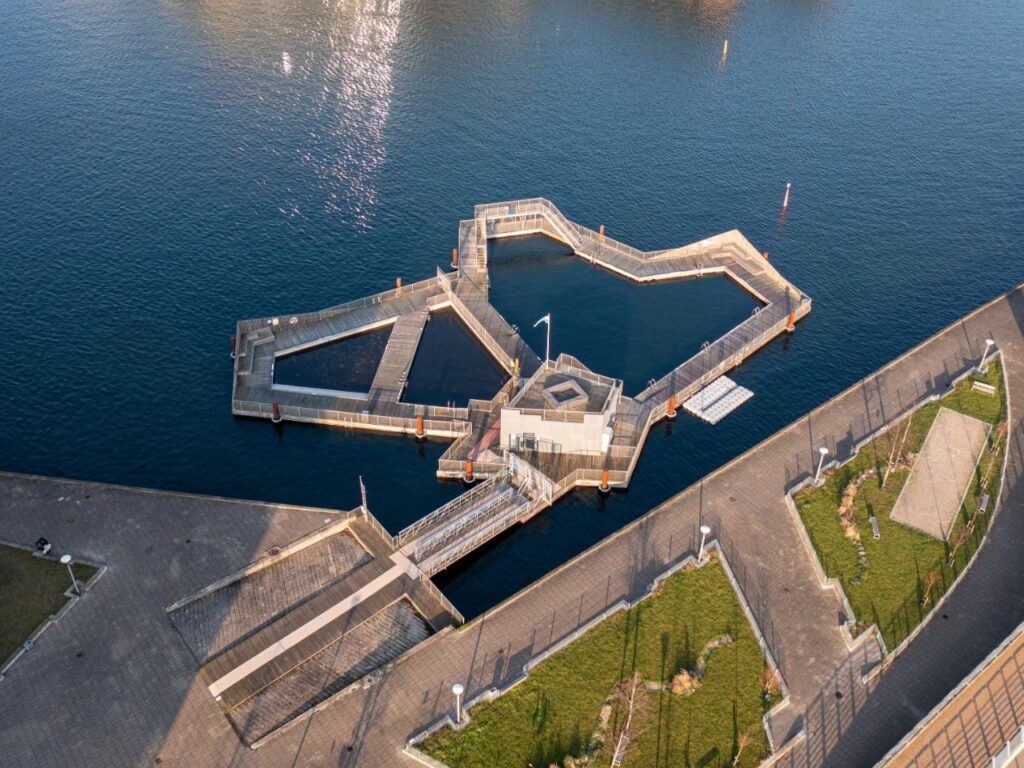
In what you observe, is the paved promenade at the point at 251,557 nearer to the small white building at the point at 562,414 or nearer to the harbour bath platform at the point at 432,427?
the harbour bath platform at the point at 432,427

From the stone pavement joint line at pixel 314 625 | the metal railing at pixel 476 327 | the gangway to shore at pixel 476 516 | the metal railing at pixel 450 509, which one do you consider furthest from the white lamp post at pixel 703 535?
the metal railing at pixel 476 327

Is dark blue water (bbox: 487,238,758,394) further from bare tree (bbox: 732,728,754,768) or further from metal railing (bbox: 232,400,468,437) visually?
bare tree (bbox: 732,728,754,768)

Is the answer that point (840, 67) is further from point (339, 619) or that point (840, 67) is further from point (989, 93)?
point (339, 619)

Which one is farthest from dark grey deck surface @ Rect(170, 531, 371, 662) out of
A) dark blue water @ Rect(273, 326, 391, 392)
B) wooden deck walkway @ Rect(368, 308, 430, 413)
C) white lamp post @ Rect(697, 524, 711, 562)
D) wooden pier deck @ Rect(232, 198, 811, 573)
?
A: white lamp post @ Rect(697, 524, 711, 562)

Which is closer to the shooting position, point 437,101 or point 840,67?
point 437,101

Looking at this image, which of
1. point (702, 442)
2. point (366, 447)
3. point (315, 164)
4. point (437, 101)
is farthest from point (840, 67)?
point (366, 447)

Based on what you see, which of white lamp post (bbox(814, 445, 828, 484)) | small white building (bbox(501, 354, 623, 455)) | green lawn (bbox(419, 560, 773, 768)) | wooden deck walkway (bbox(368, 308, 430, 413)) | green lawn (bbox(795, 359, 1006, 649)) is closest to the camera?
green lawn (bbox(419, 560, 773, 768))
